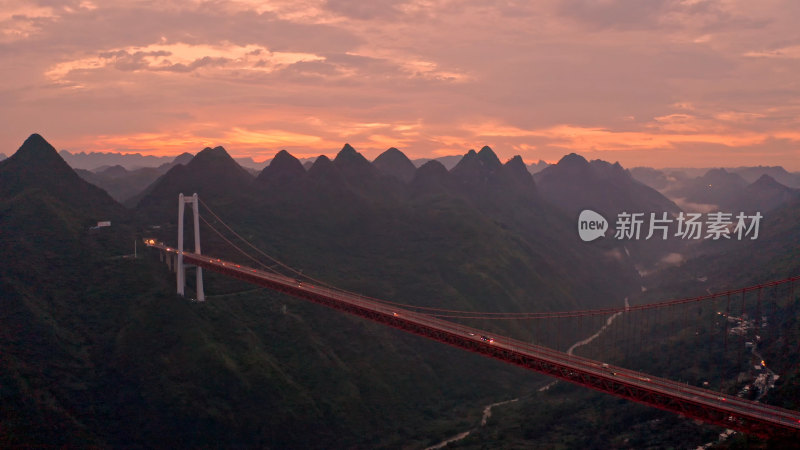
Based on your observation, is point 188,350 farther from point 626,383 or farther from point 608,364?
point 626,383

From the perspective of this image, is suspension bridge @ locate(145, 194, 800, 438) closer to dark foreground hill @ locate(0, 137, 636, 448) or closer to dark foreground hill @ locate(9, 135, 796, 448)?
dark foreground hill @ locate(9, 135, 796, 448)

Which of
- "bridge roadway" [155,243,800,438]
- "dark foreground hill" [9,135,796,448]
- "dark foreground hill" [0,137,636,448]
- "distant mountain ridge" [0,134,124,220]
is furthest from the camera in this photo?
"distant mountain ridge" [0,134,124,220]

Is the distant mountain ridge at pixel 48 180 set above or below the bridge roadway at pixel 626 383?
above

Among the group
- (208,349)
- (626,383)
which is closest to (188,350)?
(208,349)

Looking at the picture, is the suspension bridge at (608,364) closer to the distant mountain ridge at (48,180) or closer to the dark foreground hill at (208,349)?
the dark foreground hill at (208,349)

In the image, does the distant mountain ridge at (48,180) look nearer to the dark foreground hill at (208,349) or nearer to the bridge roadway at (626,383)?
the dark foreground hill at (208,349)

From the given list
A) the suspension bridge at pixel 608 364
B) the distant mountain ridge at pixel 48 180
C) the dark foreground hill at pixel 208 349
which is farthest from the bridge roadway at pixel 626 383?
the distant mountain ridge at pixel 48 180

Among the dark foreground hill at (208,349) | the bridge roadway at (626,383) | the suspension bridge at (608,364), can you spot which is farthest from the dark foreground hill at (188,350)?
the bridge roadway at (626,383)

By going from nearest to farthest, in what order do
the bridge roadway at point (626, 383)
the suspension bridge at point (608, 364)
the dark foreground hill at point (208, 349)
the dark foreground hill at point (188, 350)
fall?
1. the bridge roadway at point (626, 383)
2. the suspension bridge at point (608, 364)
3. the dark foreground hill at point (188, 350)
4. the dark foreground hill at point (208, 349)

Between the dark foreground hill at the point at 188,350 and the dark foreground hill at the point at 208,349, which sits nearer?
the dark foreground hill at the point at 188,350

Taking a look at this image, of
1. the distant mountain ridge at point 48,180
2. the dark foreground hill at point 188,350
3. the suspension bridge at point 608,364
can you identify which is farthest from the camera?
the distant mountain ridge at point 48,180

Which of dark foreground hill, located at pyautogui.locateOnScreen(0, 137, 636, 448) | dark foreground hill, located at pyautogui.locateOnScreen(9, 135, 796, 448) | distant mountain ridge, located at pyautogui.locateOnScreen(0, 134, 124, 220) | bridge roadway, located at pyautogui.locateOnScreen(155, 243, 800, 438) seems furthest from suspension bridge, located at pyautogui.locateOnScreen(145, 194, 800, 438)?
distant mountain ridge, located at pyautogui.locateOnScreen(0, 134, 124, 220)
